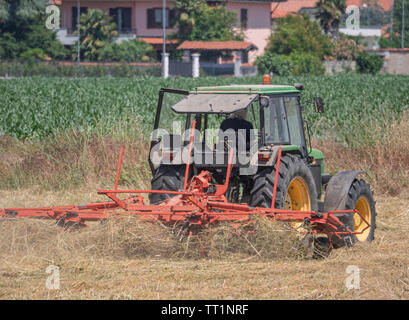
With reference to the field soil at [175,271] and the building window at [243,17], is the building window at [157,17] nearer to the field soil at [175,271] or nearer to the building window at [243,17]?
Result: the building window at [243,17]

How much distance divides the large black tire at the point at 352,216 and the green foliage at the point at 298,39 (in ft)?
159

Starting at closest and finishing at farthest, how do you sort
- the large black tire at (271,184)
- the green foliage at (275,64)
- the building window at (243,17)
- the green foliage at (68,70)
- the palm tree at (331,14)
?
1. the large black tire at (271,184)
2. the green foliage at (68,70)
3. the green foliage at (275,64)
4. the palm tree at (331,14)
5. the building window at (243,17)

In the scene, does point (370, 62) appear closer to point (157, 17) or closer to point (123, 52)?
point (123, 52)

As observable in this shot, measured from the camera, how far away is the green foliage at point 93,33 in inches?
2306

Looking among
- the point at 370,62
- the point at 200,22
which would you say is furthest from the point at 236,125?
the point at 200,22

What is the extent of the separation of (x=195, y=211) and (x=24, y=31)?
53139 mm

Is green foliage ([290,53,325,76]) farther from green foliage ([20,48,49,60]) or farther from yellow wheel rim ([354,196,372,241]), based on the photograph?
yellow wheel rim ([354,196,372,241])

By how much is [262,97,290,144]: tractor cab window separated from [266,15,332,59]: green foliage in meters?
48.9

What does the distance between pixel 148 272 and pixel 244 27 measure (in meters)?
60.6

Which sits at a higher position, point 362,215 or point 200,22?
point 200,22

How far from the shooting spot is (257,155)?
8617 mm

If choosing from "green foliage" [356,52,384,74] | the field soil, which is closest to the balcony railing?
"green foliage" [356,52,384,74]

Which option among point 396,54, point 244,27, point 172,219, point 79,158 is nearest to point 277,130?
point 172,219

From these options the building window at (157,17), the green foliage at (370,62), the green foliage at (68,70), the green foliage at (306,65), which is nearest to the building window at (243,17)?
the building window at (157,17)
